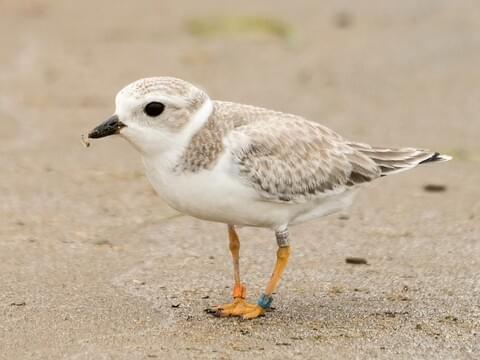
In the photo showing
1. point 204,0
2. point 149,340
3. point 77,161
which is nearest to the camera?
point 149,340

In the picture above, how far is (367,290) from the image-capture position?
7113mm

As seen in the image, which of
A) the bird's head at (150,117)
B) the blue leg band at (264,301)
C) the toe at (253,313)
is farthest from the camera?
the blue leg band at (264,301)

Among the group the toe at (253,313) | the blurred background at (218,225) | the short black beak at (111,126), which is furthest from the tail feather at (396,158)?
the short black beak at (111,126)

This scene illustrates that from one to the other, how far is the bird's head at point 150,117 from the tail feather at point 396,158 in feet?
4.90

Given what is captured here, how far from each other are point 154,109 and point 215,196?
0.65 m

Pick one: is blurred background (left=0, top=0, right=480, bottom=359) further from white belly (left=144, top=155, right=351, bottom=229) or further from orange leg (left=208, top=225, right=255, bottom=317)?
white belly (left=144, top=155, right=351, bottom=229)

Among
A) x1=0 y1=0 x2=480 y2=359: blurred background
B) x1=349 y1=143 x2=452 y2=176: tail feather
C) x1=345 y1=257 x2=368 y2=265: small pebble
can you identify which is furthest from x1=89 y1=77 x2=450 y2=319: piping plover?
x1=345 y1=257 x2=368 y2=265: small pebble

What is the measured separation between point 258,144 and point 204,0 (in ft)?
33.3

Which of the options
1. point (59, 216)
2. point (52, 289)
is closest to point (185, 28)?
point (59, 216)

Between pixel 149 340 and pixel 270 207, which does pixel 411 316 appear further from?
pixel 149 340

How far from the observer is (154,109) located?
20.2 feet

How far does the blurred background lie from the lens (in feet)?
21.2

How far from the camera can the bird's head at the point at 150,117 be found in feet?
20.1

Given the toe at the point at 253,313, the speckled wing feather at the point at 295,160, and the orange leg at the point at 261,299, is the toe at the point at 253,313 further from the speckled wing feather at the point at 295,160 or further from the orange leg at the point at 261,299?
the speckled wing feather at the point at 295,160
